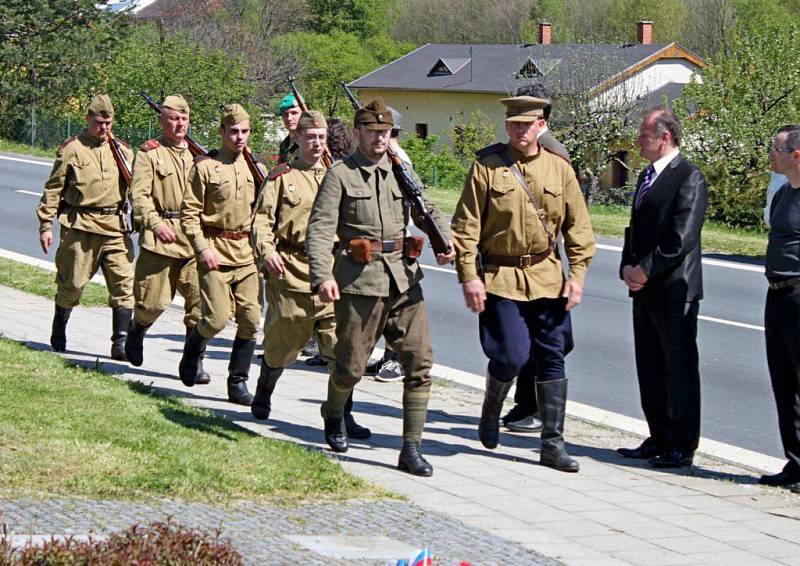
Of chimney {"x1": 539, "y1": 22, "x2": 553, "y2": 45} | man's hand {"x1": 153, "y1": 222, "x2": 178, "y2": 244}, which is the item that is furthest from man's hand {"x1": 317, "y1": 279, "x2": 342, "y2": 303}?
chimney {"x1": 539, "y1": 22, "x2": 553, "y2": 45}

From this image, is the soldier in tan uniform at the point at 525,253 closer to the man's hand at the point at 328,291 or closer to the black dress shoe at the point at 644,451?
the black dress shoe at the point at 644,451

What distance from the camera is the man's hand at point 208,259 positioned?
356 inches

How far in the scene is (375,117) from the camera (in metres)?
7.42

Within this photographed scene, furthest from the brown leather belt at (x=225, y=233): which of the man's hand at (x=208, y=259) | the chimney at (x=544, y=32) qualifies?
the chimney at (x=544, y=32)

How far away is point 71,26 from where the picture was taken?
1907 inches

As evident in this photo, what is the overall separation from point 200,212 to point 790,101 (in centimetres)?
2111

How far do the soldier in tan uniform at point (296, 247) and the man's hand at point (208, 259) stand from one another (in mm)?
714

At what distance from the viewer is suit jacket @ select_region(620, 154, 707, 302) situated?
795cm

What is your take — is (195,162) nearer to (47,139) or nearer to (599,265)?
(599,265)

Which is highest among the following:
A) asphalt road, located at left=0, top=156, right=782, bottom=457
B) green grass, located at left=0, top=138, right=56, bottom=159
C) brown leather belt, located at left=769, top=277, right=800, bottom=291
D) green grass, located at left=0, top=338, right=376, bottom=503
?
green grass, located at left=0, top=138, right=56, bottom=159

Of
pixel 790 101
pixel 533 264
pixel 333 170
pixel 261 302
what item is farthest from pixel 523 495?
pixel 790 101

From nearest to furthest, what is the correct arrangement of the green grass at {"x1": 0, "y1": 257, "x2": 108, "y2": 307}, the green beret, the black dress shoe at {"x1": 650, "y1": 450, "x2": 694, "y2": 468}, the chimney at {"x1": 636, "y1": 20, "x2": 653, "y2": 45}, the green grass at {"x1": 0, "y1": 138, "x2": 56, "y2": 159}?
the black dress shoe at {"x1": 650, "y1": 450, "x2": 694, "y2": 468} < the green beret < the green grass at {"x1": 0, "y1": 257, "x2": 108, "y2": 307} < the green grass at {"x1": 0, "y1": 138, "x2": 56, "y2": 159} < the chimney at {"x1": 636, "y1": 20, "x2": 653, "y2": 45}

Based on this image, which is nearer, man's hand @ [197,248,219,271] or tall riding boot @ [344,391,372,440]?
tall riding boot @ [344,391,372,440]

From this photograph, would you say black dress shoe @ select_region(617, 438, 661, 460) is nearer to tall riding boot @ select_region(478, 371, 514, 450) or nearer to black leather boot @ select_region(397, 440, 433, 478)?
tall riding boot @ select_region(478, 371, 514, 450)
